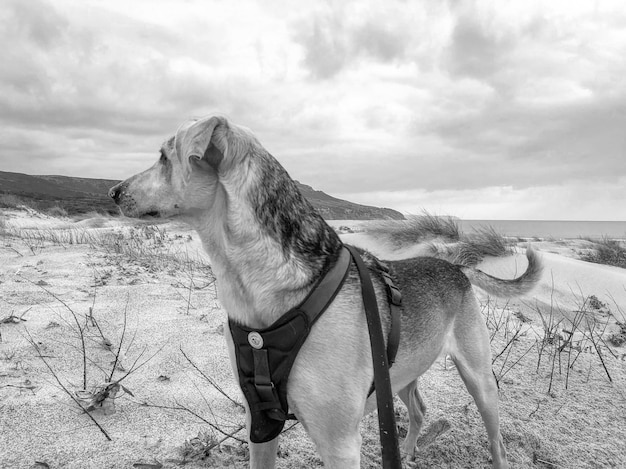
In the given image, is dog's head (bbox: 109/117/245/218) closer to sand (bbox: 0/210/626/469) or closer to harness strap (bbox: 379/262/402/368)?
harness strap (bbox: 379/262/402/368)

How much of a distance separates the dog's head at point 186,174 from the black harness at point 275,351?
69cm

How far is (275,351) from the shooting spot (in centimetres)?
A: 216

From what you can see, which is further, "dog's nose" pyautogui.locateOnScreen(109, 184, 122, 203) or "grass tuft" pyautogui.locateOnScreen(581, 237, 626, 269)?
"grass tuft" pyautogui.locateOnScreen(581, 237, 626, 269)

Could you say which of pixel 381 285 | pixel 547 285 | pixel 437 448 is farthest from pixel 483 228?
pixel 381 285

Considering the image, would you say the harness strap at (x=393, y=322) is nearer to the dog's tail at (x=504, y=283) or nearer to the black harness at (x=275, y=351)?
the black harness at (x=275, y=351)

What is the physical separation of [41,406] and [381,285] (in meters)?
2.56

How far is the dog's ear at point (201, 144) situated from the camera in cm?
219

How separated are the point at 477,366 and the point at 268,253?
1803 millimetres

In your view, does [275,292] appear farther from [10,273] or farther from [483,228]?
[483,228]

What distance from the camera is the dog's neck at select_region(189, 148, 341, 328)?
7.31ft

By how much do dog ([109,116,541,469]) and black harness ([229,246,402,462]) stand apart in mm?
49

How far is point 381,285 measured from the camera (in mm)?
2607

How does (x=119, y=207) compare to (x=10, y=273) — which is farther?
(x=10, y=273)

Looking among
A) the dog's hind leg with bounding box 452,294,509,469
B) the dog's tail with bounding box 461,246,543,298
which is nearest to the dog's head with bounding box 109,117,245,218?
the dog's hind leg with bounding box 452,294,509,469
